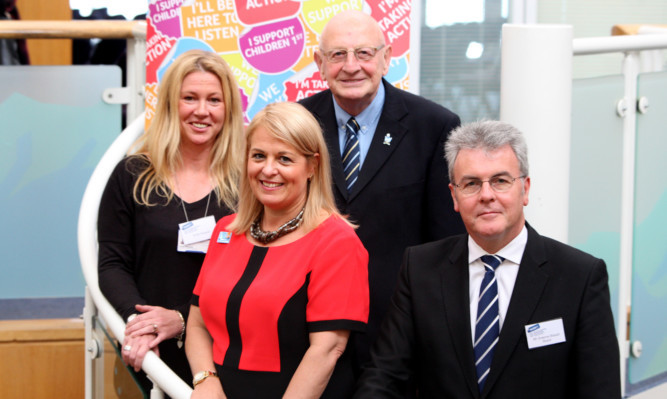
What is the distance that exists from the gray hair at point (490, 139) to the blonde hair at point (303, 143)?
1.38 ft

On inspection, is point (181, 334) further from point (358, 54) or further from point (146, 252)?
point (358, 54)

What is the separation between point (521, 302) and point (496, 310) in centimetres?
7

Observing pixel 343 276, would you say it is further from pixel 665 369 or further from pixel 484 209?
pixel 665 369

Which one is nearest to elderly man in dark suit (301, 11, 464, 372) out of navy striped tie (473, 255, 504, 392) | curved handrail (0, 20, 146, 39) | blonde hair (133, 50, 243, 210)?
blonde hair (133, 50, 243, 210)

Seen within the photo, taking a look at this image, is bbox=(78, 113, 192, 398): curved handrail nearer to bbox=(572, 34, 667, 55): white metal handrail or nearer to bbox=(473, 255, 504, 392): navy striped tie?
bbox=(473, 255, 504, 392): navy striped tie

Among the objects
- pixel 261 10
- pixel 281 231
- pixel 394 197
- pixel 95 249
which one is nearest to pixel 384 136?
pixel 394 197

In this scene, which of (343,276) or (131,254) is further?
(131,254)

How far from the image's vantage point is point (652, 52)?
392 cm

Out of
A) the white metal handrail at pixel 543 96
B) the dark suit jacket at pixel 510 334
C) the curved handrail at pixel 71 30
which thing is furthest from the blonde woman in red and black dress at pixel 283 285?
the curved handrail at pixel 71 30

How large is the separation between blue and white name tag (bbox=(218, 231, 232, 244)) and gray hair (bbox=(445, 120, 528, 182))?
2.46 feet

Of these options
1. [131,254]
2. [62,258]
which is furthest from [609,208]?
[62,258]

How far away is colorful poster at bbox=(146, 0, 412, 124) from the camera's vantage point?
12.6 feet

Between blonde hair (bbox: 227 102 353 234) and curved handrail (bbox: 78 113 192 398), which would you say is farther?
curved handrail (bbox: 78 113 192 398)

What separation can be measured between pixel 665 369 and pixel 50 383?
3.06m
